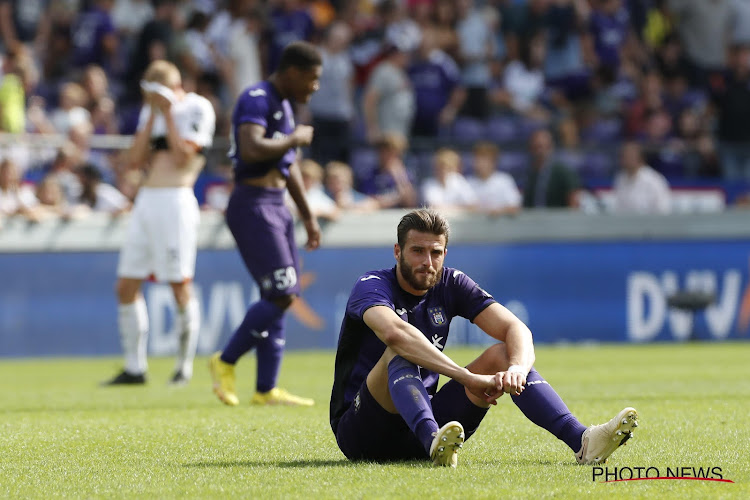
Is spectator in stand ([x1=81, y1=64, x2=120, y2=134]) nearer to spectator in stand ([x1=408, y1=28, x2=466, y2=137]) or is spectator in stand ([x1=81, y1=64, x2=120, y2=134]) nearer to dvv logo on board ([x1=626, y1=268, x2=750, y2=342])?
spectator in stand ([x1=408, y1=28, x2=466, y2=137])

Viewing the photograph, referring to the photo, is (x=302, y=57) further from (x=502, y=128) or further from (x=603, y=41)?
(x=603, y=41)

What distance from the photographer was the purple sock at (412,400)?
5402 mm

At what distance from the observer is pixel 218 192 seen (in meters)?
16.3

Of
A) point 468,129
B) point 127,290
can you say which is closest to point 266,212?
point 127,290

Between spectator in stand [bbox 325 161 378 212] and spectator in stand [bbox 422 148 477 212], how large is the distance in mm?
730

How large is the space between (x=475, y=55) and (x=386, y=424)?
46.2ft

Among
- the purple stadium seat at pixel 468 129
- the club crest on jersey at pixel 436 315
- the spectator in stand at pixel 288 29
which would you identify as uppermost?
the spectator in stand at pixel 288 29

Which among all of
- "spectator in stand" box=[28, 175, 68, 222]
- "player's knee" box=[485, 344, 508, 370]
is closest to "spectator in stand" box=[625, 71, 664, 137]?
"spectator in stand" box=[28, 175, 68, 222]

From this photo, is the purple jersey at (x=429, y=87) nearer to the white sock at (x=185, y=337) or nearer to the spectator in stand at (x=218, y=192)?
the spectator in stand at (x=218, y=192)

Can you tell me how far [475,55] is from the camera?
19.3 m

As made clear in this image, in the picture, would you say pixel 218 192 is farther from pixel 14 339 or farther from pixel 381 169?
pixel 14 339

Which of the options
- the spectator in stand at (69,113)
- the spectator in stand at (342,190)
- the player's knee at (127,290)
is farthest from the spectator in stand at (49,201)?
the player's knee at (127,290)

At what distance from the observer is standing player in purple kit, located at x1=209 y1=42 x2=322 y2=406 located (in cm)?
902

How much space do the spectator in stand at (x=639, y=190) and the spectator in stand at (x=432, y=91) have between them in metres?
2.84
